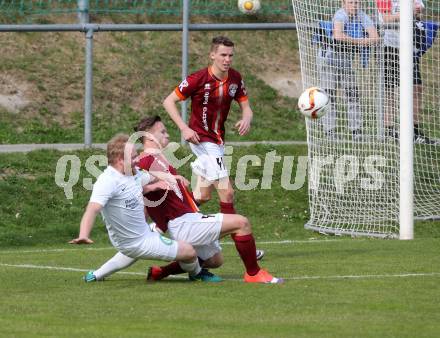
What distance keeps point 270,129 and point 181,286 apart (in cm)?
1203

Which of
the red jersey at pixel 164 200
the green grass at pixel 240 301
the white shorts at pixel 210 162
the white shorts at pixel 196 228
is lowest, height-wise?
the green grass at pixel 240 301

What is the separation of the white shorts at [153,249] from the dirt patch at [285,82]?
551 inches

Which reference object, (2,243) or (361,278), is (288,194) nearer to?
(2,243)

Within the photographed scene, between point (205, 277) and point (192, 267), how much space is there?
0.25 meters

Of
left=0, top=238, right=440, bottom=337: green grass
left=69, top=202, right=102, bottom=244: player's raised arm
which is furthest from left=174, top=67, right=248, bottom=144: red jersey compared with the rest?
left=69, top=202, right=102, bottom=244: player's raised arm

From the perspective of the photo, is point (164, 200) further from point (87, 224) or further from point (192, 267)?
point (87, 224)

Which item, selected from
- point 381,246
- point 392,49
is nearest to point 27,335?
point 381,246

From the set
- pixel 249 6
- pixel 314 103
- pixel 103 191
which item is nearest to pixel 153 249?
pixel 103 191

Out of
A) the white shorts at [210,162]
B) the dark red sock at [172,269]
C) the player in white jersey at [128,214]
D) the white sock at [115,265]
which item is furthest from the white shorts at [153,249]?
the white shorts at [210,162]

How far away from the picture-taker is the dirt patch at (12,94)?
71.4 ft

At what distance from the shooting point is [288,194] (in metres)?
18.1

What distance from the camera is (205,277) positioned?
1098 cm

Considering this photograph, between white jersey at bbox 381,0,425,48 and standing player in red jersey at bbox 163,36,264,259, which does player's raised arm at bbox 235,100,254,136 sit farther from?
white jersey at bbox 381,0,425,48

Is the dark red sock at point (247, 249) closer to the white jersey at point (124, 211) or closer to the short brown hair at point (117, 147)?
the white jersey at point (124, 211)
